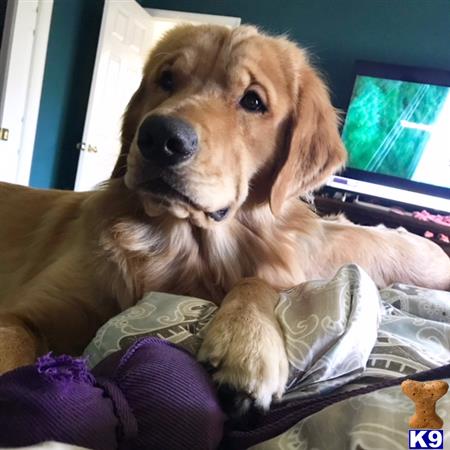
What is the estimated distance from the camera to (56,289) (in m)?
1.20

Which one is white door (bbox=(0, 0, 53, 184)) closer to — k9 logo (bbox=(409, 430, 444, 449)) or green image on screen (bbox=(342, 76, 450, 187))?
green image on screen (bbox=(342, 76, 450, 187))

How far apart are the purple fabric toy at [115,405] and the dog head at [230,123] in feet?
1.70

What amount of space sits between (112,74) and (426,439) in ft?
14.8

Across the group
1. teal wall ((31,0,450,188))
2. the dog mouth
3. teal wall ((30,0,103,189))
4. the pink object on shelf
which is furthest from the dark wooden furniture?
the dog mouth

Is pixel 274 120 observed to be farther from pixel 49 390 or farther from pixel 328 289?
pixel 49 390

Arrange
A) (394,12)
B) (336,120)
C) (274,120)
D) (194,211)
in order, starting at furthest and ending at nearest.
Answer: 1. (394,12)
2. (336,120)
3. (274,120)
4. (194,211)

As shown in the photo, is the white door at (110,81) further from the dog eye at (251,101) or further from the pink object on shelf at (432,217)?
the dog eye at (251,101)

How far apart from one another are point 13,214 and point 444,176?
12.0ft

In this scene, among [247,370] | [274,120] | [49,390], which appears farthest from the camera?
[274,120]

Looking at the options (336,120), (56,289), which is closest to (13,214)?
(56,289)

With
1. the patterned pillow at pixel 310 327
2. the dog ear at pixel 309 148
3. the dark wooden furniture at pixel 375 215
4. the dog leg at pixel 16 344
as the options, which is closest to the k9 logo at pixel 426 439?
the patterned pillow at pixel 310 327

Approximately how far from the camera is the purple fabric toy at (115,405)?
0.51 metres

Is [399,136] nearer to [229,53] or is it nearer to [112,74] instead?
[112,74]

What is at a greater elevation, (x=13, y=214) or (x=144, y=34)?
(x=144, y=34)
